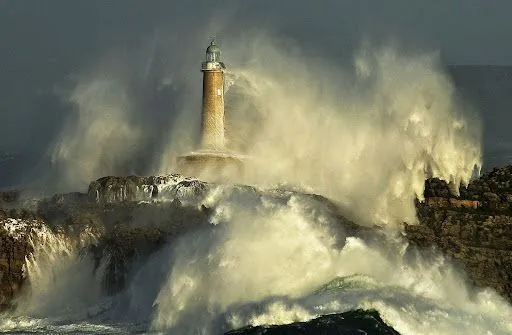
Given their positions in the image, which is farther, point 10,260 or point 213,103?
point 213,103

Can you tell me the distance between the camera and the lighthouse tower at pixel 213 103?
47625mm

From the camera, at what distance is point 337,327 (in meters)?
22.9

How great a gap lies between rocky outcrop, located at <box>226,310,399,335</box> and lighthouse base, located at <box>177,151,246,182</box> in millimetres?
23404

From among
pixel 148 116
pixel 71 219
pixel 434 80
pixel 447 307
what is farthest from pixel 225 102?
pixel 447 307

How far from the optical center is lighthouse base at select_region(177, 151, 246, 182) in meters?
47.3

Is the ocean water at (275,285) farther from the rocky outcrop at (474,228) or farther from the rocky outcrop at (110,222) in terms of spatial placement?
the rocky outcrop at (474,228)

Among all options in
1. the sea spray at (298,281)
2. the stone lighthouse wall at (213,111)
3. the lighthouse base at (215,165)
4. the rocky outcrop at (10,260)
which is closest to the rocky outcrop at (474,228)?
the sea spray at (298,281)

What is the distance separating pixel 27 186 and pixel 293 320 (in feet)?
108

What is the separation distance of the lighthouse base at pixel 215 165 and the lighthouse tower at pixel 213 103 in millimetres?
468

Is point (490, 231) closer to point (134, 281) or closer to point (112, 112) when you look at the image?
point (134, 281)

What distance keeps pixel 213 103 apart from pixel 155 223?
10.8 m

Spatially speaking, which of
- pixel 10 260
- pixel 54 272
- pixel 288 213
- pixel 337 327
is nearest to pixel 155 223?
pixel 54 272

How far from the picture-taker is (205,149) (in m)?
48.3

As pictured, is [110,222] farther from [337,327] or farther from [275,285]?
[337,327]
